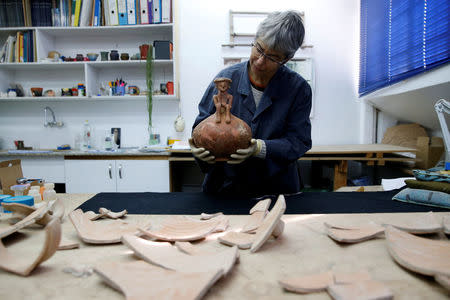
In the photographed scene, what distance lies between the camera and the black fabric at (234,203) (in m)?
1.33

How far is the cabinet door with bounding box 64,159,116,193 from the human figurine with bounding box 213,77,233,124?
7.33ft

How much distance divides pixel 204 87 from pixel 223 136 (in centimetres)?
264

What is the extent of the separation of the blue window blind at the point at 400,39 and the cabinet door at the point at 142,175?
8.66ft

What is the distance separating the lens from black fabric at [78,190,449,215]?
4.38 feet

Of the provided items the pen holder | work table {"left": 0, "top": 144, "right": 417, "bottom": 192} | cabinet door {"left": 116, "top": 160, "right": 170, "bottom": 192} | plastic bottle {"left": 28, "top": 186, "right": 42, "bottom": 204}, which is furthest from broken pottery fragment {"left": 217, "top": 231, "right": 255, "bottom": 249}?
the pen holder

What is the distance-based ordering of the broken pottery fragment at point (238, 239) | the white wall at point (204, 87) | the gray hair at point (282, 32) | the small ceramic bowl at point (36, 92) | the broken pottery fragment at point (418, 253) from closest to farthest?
the broken pottery fragment at point (418, 253)
the broken pottery fragment at point (238, 239)
the gray hair at point (282, 32)
the small ceramic bowl at point (36, 92)
the white wall at point (204, 87)

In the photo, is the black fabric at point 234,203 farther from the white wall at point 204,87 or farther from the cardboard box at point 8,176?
the white wall at point 204,87

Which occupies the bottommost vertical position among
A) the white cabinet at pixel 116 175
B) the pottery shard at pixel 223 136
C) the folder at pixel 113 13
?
the white cabinet at pixel 116 175

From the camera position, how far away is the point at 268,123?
5.29 ft

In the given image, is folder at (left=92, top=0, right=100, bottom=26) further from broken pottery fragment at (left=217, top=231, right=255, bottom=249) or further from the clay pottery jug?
broken pottery fragment at (left=217, top=231, right=255, bottom=249)

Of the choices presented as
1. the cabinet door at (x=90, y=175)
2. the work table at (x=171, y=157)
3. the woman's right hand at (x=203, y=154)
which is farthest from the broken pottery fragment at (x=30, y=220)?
the cabinet door at (x=90, y=175)

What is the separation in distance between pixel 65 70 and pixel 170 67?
1.41 metres

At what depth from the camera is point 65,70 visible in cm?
366

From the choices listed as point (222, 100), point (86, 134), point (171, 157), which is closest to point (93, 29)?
point (86, 134)
